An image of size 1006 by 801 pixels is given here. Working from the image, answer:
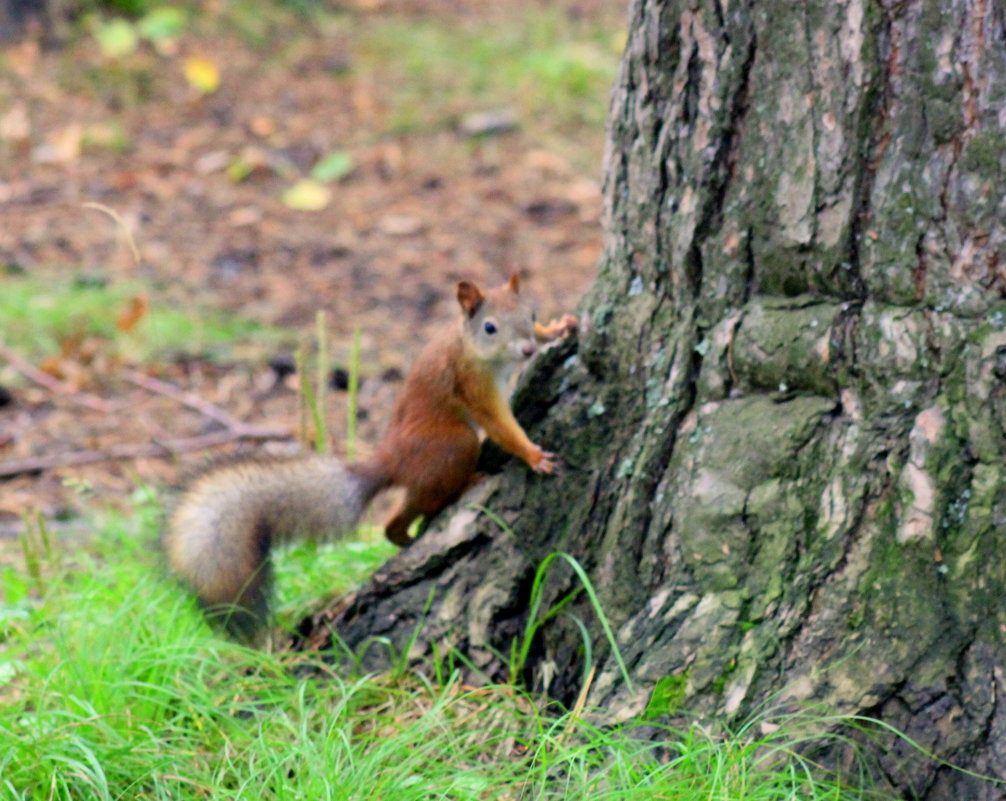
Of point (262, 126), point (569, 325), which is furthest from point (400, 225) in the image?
point (569, 325)

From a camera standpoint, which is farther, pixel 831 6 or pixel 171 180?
pixel 171 180

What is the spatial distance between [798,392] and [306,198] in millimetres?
4112

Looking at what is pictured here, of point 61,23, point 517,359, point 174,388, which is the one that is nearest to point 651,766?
point 517,359

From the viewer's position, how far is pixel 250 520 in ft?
7.81

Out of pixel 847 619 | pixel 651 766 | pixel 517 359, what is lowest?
pixel 651 766

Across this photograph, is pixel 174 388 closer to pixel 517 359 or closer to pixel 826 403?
pixel 517 359

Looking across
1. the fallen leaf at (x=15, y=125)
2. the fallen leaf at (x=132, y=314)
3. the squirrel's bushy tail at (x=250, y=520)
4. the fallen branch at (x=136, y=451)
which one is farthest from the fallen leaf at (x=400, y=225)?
the squirrel's bushy tail at (x=250, y=520)

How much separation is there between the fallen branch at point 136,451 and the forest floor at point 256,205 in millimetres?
11

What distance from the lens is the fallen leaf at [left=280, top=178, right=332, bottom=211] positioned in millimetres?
5648

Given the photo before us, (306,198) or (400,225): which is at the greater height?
(306,198)

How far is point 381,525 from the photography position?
326cm

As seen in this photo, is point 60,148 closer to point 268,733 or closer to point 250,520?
point 250,520

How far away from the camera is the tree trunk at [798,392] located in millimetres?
1740

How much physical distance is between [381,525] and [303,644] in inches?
33.3
